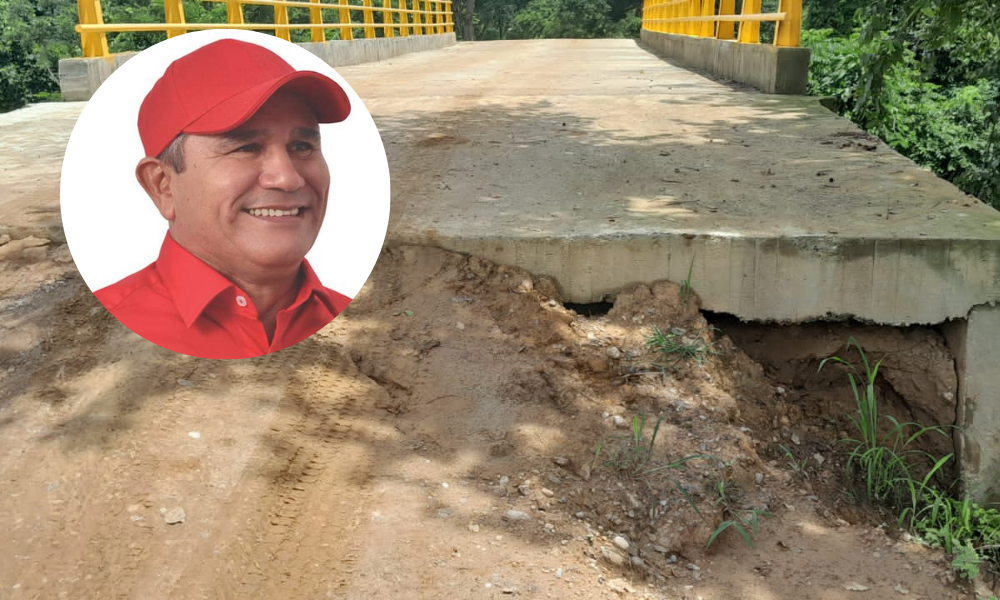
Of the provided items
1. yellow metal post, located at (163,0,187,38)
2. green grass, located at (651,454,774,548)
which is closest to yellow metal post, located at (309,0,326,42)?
yellow metal post, located at (163,0,187,38)

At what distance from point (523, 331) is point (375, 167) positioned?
5.65ft

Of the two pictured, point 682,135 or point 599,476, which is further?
point 682,135

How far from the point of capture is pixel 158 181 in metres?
1.87

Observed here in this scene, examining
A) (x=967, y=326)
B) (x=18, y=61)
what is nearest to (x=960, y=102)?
(x=967, y=326)

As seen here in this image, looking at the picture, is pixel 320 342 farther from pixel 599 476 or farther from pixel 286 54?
pixel 286 54

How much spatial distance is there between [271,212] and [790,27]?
6.81m

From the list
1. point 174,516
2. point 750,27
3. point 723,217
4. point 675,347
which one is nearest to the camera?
point 174,516

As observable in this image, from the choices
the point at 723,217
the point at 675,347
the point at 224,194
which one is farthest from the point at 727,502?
the point at 224,194

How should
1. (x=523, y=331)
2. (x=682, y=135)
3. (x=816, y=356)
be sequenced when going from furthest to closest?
(x=682, y=135) → (x=816, y=356) → (x=523, y=331)

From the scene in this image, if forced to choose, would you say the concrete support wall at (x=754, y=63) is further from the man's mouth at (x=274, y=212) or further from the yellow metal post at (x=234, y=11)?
the man's mouth at (x=274, y=212)

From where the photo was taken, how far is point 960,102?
912cm

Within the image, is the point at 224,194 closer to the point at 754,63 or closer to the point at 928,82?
the point at 754,63

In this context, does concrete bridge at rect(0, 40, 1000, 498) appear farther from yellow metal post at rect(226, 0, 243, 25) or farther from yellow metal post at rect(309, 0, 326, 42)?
yellow metal post at rect(309, 0, 326, 42)

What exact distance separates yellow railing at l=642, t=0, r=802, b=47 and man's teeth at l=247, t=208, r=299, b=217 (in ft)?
21.4
